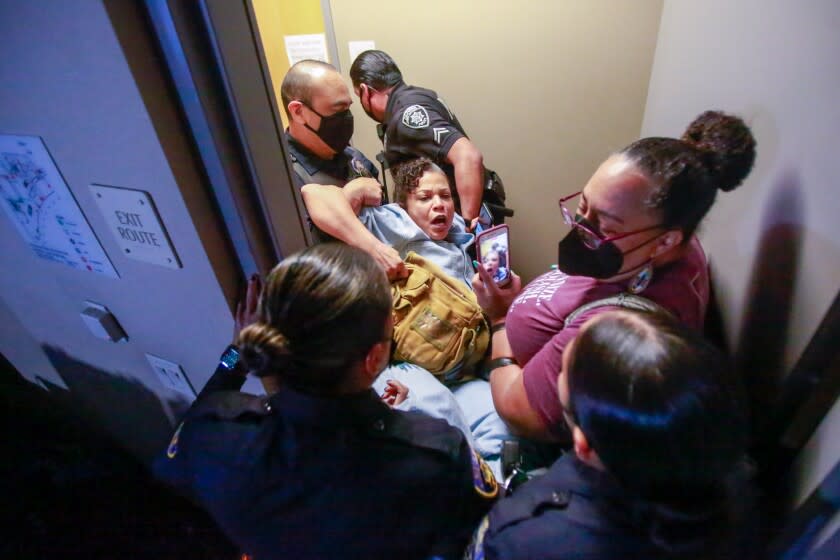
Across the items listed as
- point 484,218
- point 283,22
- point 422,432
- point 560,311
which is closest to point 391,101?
point 484,218

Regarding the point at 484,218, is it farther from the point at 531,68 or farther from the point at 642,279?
the point at 642,279

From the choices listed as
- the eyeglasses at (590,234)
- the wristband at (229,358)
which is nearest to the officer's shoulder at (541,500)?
the eyeglasses at (590,234)

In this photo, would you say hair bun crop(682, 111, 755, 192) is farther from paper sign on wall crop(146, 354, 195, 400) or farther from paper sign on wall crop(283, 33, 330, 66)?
paper sign on wall crop(283, 33, 330, 66)

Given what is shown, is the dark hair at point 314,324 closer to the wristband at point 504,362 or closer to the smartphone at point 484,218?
the wristband at point 504,362

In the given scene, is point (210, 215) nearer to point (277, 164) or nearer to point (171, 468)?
point (277, 164)

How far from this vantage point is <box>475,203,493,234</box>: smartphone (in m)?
1.61

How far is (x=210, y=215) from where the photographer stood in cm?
71

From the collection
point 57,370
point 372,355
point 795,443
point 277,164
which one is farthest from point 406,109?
point 57,370

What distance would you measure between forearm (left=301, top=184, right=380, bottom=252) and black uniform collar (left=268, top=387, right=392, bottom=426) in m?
0.66

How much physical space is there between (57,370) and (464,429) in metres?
1.59

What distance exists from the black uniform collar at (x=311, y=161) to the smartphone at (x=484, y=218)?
0.61m

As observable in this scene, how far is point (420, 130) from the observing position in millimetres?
1567

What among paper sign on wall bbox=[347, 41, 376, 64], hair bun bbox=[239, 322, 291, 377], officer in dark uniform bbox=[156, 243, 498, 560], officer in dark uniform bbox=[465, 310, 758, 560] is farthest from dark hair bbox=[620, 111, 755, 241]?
paper sign on wall bbox=[347, 41, 376, 64]

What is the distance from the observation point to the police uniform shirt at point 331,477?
0.56 metres
